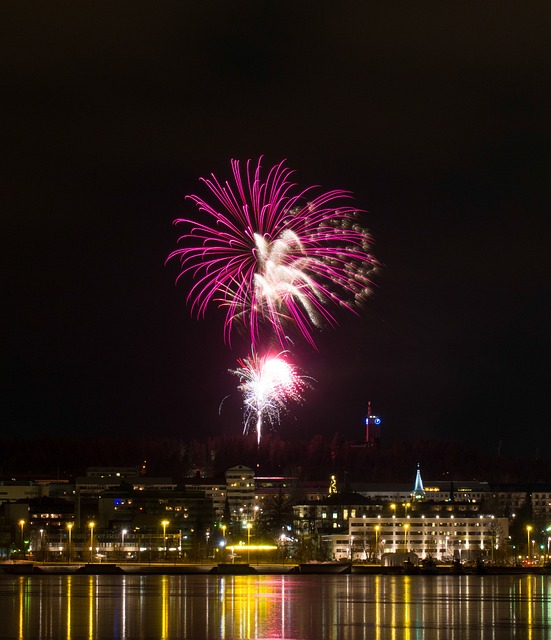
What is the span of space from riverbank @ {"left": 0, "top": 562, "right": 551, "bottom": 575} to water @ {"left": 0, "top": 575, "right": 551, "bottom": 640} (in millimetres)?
14927

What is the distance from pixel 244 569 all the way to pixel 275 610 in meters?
39.5

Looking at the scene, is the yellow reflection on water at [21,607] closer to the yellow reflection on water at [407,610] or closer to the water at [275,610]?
the water at [275,610]

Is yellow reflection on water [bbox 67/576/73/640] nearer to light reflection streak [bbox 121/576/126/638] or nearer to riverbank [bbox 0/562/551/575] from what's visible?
light reflection streak [bbox 121/576/126/638]

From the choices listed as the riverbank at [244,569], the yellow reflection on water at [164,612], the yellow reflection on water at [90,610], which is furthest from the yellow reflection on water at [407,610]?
the riverbank at [244,569]

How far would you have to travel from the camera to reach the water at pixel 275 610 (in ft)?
113

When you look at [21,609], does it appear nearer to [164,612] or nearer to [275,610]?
[164,612]

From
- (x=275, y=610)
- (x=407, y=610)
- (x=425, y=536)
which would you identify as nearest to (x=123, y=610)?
(x=275, y=610)

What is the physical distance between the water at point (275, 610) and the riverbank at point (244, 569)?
1493 cm

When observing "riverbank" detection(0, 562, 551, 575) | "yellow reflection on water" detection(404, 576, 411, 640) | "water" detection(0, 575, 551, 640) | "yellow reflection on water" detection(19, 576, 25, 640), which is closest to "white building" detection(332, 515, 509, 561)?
"riverbank" detection(0, 562, 551, 575)

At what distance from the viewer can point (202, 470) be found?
16438cm

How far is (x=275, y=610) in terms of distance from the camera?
→ 4175cm

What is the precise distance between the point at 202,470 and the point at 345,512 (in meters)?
51.0

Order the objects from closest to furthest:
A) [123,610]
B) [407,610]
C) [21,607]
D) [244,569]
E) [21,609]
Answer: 1. [123,610]
2. [407,610]
3. [21,609]
4. [21,607]
5. [244,569]

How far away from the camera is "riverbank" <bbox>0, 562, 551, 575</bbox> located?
79.0m
